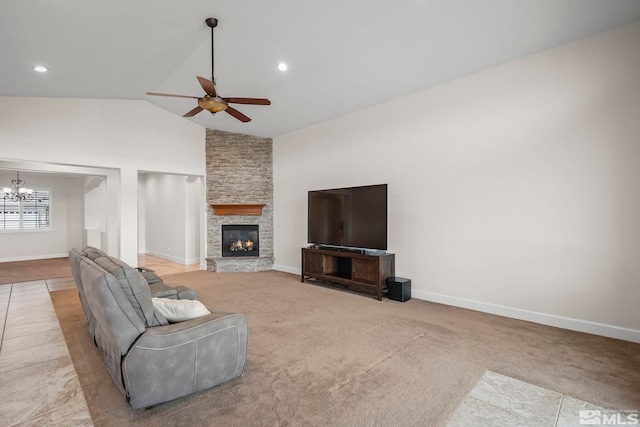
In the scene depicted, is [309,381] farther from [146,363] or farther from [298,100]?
[298,100]

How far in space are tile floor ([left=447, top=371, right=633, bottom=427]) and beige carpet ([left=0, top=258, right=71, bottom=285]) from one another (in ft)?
26.3

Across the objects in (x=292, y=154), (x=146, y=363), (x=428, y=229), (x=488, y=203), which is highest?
(x=292, y=154)

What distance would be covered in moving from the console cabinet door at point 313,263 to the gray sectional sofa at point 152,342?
3429 mm

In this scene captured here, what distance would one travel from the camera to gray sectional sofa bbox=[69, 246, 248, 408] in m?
2.02

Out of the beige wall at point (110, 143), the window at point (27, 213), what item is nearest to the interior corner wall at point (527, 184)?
the beige wall at point (110, 143)

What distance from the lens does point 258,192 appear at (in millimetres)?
7566

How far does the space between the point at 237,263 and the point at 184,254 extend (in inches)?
86.8

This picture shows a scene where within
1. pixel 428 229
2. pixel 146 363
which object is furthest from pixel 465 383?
pixel 428 229

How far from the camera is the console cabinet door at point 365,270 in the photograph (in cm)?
491

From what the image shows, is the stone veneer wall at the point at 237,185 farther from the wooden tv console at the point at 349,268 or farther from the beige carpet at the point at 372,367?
the beige carpet at the point at 372,367

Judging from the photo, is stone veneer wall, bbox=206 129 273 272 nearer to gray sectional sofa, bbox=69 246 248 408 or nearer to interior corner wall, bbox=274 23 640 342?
interior corner wall, bbox=274 23 640 342

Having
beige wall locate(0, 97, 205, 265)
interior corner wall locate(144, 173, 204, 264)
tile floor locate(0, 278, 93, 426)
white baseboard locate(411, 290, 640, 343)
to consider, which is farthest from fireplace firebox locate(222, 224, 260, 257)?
white baseboard locate(411, 290, 640, 343)

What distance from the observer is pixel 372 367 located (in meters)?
Result: 2.73

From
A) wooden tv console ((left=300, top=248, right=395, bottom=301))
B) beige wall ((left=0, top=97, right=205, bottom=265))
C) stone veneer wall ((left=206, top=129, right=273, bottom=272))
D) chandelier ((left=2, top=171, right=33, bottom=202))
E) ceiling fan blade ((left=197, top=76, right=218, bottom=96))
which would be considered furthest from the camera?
chandelier ((left=2, top=171, right=33, bottom=202))
